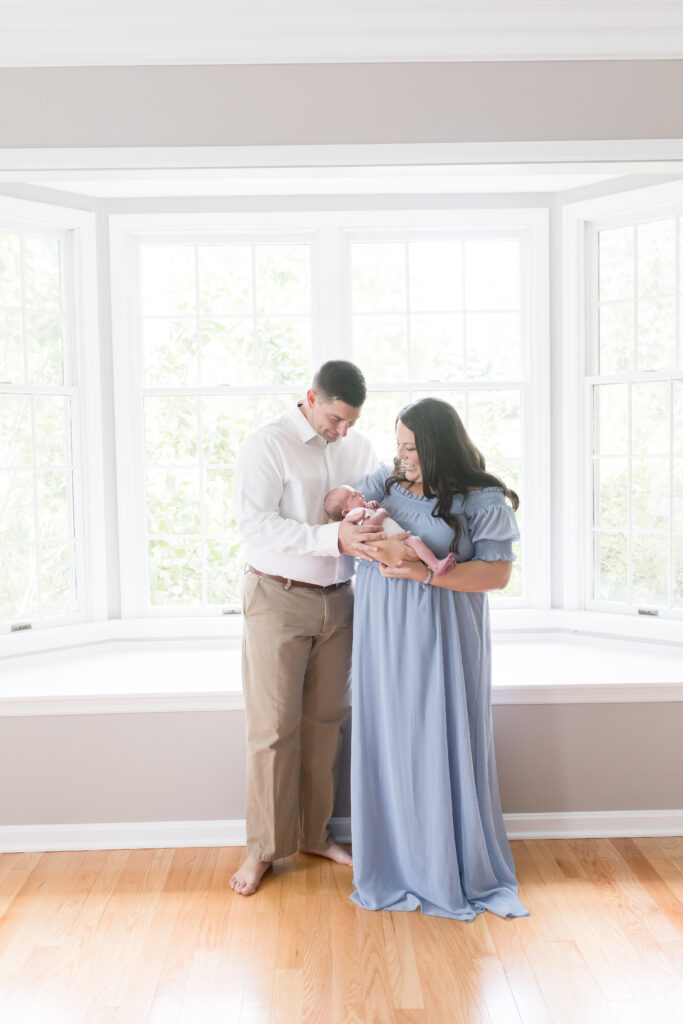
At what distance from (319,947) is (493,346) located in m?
2.55

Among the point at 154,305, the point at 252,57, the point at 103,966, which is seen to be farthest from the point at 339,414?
the point at 103,966

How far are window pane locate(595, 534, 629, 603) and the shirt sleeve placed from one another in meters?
1.57

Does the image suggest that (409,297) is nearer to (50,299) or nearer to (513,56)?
(513,56)

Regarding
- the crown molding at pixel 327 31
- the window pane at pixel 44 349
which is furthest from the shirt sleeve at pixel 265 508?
the window pane at pixel 44 349

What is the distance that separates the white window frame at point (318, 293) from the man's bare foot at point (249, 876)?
126cm

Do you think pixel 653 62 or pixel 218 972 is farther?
pixel 653 62

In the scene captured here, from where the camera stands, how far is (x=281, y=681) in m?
2.82

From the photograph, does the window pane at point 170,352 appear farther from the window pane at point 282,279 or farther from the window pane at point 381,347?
the window pane at point 381,347

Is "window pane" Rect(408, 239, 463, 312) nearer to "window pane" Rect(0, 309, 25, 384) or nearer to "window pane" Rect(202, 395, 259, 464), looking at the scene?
"window pane" Rect(202, 395, 259, 464)

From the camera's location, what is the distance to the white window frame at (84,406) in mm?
3682

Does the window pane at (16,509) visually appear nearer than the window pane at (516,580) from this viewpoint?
Yes

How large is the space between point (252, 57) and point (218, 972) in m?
2.73

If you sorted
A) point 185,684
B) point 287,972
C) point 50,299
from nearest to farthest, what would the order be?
point 287,972 < point 185,684 < point 50,299

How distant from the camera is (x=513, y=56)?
270cm
